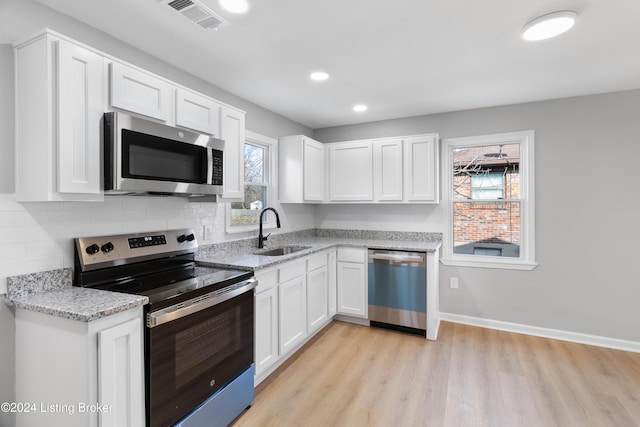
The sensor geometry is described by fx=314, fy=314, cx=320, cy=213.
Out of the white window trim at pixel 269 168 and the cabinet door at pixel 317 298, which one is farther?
the white window trim at pixel 269 168

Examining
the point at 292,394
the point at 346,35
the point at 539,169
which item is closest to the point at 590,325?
the point at 539,169

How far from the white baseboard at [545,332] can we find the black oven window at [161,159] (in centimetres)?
328

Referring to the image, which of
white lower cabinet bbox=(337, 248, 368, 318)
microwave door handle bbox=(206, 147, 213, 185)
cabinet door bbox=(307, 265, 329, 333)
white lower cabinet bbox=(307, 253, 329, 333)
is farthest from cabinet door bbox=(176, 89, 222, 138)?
white lower cabinet bbox=(337, 248, 368, 318)

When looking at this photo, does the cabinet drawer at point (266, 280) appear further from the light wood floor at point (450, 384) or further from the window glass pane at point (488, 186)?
the window glass pane at point (488, 186)

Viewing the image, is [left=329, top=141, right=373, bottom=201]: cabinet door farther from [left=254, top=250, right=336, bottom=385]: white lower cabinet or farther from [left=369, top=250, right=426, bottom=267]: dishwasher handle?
[left=254, top=250, right=336, bottom=385]: white lower cabinet

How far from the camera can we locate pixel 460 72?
104 inches

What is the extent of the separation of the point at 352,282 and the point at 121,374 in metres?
2.54

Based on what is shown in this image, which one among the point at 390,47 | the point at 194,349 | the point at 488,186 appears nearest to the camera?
the point at 194,349

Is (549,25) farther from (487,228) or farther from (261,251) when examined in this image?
(261,251)

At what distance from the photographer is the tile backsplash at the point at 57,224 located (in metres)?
1.59

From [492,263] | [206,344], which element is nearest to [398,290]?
[492,263]

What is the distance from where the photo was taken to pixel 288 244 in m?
3.55

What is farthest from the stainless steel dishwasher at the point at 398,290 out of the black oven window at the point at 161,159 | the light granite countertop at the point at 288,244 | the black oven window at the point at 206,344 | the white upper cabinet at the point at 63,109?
the white upper cabinet at the point at 63,109

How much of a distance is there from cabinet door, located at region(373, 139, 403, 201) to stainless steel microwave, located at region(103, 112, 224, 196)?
208 centimetres
